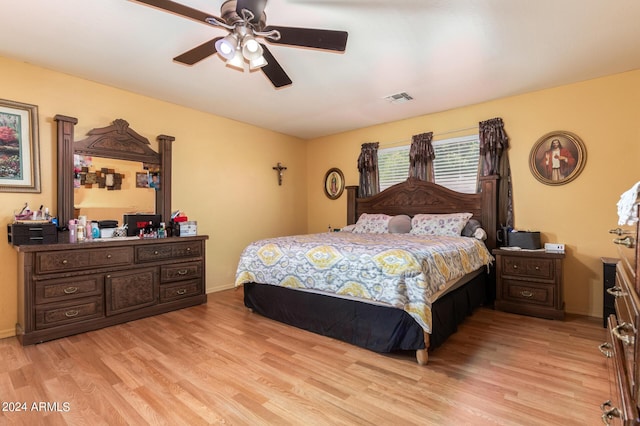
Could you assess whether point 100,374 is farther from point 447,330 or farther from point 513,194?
point 513,194

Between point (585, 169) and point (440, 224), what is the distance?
163 centimetres

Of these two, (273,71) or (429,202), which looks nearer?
(273,71)

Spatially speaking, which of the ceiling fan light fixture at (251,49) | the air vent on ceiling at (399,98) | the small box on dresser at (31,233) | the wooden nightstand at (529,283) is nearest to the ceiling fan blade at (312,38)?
the ceiling fan light fixture at (251,49)

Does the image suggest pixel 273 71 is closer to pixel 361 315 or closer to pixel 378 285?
pixel 378 285

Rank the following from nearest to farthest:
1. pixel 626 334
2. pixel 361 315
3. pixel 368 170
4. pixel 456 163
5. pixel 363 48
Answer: pixel 626 334 < pixel 361 315 < pixel 363 48 < pixel 456 163 < pixel 368 170

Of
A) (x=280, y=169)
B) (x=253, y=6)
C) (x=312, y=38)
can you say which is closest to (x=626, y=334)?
(x=312, y=38)

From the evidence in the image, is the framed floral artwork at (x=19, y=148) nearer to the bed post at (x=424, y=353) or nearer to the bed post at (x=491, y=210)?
the bed post at (x=424, y=353)

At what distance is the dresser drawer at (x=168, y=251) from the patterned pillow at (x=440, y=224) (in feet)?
9.44

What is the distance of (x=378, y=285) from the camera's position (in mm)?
2408

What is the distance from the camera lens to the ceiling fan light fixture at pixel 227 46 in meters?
2.01

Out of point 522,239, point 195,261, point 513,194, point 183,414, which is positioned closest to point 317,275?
point 183,414

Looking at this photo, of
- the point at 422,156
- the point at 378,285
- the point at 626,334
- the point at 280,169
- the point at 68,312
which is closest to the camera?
the point at 626,334

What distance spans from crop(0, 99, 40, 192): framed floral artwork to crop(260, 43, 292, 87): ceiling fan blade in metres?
2.46

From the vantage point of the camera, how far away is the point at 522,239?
3.52m
